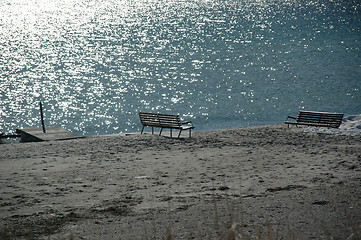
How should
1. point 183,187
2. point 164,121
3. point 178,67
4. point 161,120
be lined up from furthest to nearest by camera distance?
point 178,67, point 161,120, point 164,121, point 183,187

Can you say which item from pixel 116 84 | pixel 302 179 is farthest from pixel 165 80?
pixel 302 179

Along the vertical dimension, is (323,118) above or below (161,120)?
below

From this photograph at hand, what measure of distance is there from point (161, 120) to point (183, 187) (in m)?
7.14

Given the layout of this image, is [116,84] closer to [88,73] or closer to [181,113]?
[88,73]

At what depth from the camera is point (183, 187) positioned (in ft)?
30.6

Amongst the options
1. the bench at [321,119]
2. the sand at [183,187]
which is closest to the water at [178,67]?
the bench at [321,119]

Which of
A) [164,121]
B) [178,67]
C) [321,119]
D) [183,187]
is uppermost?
[178,67]

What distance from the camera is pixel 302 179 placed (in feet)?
31.2

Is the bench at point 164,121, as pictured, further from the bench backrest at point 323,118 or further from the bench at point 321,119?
the bench backrest at point 323,118

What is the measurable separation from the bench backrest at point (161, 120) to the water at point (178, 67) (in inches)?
402

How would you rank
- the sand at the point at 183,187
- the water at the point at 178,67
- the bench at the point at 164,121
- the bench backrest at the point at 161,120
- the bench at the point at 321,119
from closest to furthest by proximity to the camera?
the sand at the point at 183,187
the bench at the point at 164,121
the bench backrest at the point at 161,120
the bench at the point at 321,119
the water at the point at 178,67

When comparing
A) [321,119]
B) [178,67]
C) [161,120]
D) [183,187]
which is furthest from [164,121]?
[178,67]

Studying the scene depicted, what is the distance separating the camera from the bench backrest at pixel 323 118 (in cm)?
1597

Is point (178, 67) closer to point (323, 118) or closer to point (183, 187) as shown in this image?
point (323, 118)
